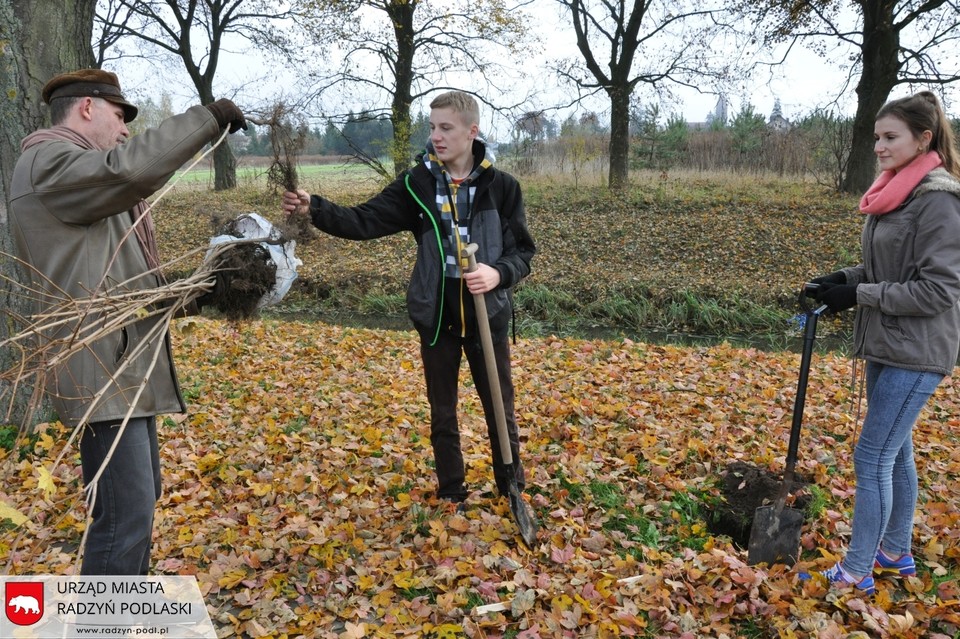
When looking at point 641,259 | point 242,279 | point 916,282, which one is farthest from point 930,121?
point 641,259

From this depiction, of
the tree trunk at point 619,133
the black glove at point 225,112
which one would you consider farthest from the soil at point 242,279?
the tree trunk at point 619,133

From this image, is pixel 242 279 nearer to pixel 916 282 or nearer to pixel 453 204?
pixel 453 204

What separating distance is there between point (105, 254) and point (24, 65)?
103 inches

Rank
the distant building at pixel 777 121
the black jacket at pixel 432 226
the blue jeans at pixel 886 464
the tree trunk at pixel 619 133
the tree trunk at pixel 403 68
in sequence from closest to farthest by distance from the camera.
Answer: the blue jeans at pixel 886 464
the black jacket at pixel 432 226
the tree trunk at pixel 403 68
the tree trunk at pixel 619 133
the distant building at pixel 777 121

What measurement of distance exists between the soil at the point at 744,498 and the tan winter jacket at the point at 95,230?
9.31 feet

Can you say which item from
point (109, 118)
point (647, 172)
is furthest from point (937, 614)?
point (647, 172)

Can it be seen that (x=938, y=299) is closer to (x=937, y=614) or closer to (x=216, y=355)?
(x=937, y=614)

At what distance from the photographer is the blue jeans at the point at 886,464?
273 centimetres

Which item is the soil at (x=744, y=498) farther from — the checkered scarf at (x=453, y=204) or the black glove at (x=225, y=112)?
the black glove at (x=225, y=112)

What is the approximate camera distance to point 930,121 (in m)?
2.63

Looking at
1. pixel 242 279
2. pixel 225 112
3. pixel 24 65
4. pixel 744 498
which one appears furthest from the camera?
pixel 24 65

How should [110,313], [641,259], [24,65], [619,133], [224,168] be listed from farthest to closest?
[619,133] < [641,259] < [224,168] < [24,65] < [110,313]

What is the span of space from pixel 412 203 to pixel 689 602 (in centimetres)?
226

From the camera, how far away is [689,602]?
2959 mm
